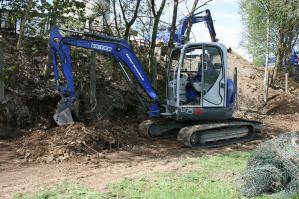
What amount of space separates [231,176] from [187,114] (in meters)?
3.40

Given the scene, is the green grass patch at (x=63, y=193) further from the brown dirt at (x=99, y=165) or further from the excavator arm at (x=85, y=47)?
the excavator arm at (x=85, y=47)

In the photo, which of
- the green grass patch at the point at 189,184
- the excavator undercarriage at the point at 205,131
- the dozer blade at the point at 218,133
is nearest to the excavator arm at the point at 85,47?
the excavator undercarriage at the point at 205,131

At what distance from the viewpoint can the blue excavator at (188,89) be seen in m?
10.2

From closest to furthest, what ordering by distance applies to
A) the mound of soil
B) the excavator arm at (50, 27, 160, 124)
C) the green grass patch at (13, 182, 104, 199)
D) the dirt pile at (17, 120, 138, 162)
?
the green grass patch at (13, 182, 104, 199) → the dirt pile at (17, 120, 138, 162) → the excavator arm at (50, 27, 160, 124) → the mound of soil

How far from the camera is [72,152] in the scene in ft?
29.2

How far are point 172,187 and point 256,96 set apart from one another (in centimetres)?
1335

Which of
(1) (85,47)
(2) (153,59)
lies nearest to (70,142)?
(1) (85,47)

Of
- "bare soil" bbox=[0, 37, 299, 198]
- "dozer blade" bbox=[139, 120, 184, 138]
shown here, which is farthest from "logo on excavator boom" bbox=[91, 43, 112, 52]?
"dozer blade" bbox=[139, 120, 184, 138]

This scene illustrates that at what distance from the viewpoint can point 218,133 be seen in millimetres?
10883

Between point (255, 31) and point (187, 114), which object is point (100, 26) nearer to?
point (187, 114)

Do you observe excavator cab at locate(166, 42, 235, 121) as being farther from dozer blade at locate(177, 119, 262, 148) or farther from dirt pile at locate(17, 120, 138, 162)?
dirt pile at locate(17, 120, 138, 162)

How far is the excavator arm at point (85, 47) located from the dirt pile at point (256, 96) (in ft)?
26.7

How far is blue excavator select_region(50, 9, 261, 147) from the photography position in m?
10.2

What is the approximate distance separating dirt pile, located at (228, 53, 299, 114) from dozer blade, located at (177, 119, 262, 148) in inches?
249
